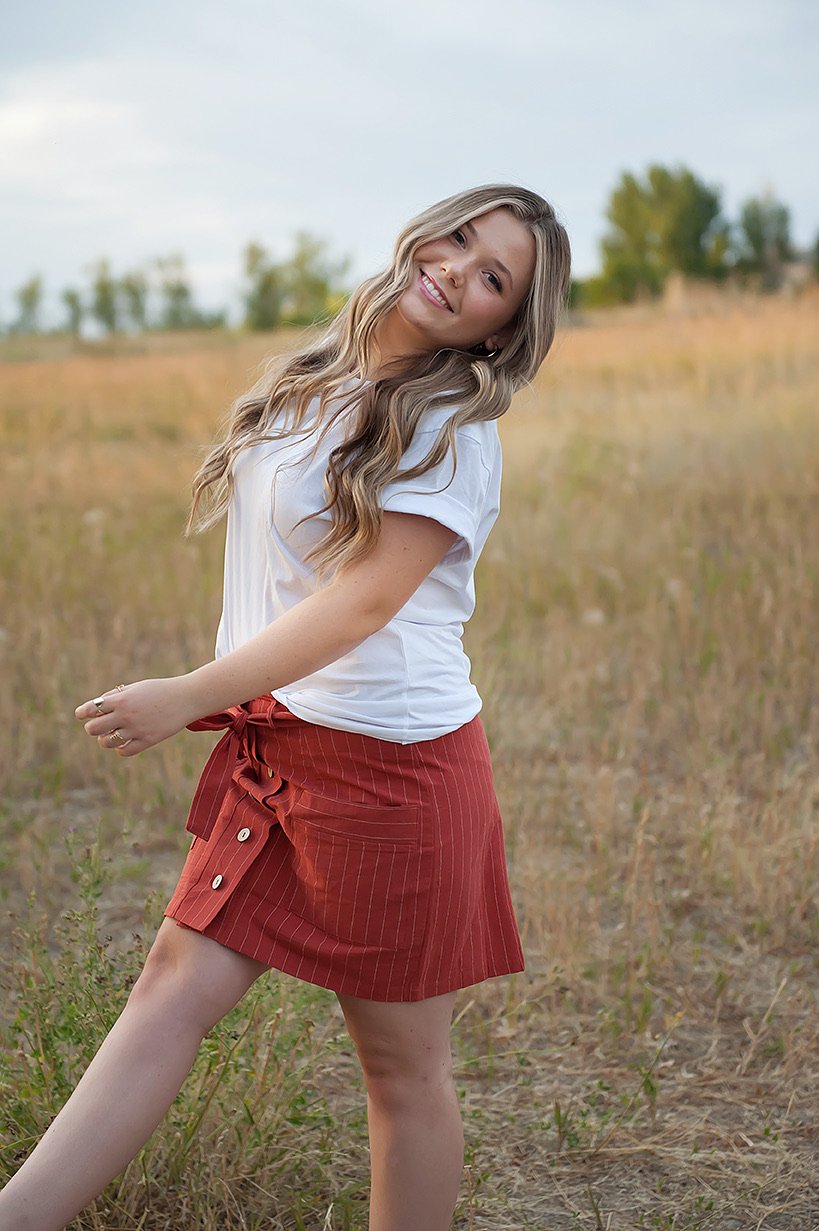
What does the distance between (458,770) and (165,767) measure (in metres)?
2.68

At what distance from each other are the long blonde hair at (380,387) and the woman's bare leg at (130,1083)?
0.56 meters

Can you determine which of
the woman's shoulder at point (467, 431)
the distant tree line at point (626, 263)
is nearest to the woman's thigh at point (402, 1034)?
the woman's shoulder at point (467, 431)

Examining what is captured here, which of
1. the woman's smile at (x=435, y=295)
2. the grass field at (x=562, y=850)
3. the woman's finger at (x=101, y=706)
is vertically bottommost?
the grass field at (x=562, y=850)

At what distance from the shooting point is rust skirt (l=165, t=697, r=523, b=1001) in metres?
1.71

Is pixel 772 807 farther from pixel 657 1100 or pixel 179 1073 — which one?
pixel 179 1073

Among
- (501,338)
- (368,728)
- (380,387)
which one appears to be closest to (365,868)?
(368,728)

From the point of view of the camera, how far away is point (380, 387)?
1756 mm

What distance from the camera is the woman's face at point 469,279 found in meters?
1.82

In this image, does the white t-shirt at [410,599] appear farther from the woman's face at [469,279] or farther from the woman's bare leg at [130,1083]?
the woman's bare leg at [130,1083]

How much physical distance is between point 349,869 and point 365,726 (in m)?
0.20

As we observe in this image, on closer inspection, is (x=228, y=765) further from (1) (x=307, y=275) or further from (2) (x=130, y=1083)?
(1) (x=307, y=275)

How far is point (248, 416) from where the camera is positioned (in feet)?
6.39

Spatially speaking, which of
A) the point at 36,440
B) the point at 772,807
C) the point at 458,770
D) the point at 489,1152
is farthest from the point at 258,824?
the point at 36,440

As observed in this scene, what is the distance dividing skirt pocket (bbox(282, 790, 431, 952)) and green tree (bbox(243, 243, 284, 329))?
28.9 meters
